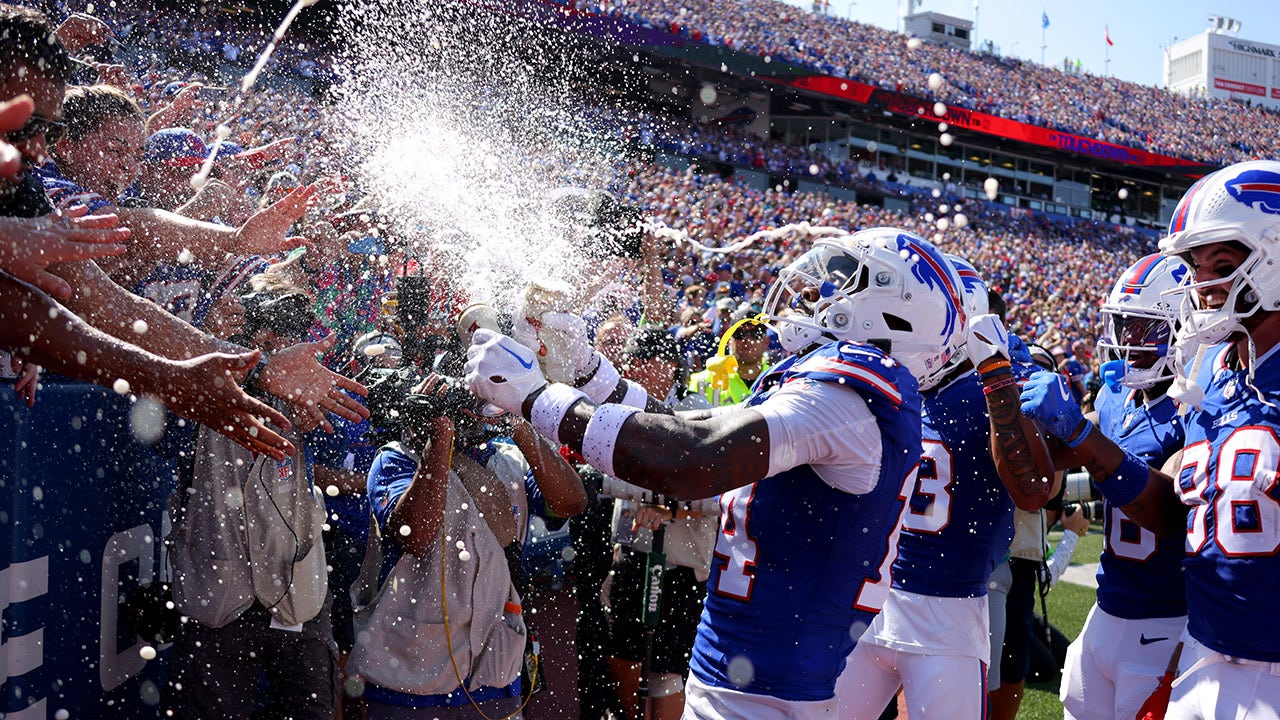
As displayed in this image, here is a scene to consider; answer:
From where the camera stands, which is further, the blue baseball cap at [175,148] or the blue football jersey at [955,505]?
the blue baseball cap at [175,148]

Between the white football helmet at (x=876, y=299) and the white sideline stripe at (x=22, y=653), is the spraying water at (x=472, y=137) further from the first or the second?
the white sideline stripe at (x=22, y=653)

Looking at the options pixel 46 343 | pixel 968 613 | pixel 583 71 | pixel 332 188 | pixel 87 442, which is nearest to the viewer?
pixel 46 343

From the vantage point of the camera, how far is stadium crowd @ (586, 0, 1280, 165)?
2952 cm

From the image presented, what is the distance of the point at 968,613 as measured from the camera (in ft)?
13.6

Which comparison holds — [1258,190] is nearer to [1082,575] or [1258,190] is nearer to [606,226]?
[606,226]

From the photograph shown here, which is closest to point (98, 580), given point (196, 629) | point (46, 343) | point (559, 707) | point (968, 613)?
point (196, 629)

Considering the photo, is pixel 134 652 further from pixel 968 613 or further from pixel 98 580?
pixel 968 613

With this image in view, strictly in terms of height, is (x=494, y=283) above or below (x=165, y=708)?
above

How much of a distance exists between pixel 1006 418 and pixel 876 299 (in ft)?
3.39

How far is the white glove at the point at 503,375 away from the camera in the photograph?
8.62 feet

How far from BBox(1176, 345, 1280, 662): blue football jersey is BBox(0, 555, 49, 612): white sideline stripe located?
3.48m

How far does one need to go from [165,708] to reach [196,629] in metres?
0.32

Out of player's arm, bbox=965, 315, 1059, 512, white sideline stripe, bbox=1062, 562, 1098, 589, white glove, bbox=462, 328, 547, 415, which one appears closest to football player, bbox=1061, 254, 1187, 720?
player's arm, bbox=965, 315, 1059, 512

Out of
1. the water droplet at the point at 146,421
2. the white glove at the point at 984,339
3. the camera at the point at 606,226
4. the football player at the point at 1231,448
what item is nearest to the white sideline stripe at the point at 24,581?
the water droplet at the point at 146,421
